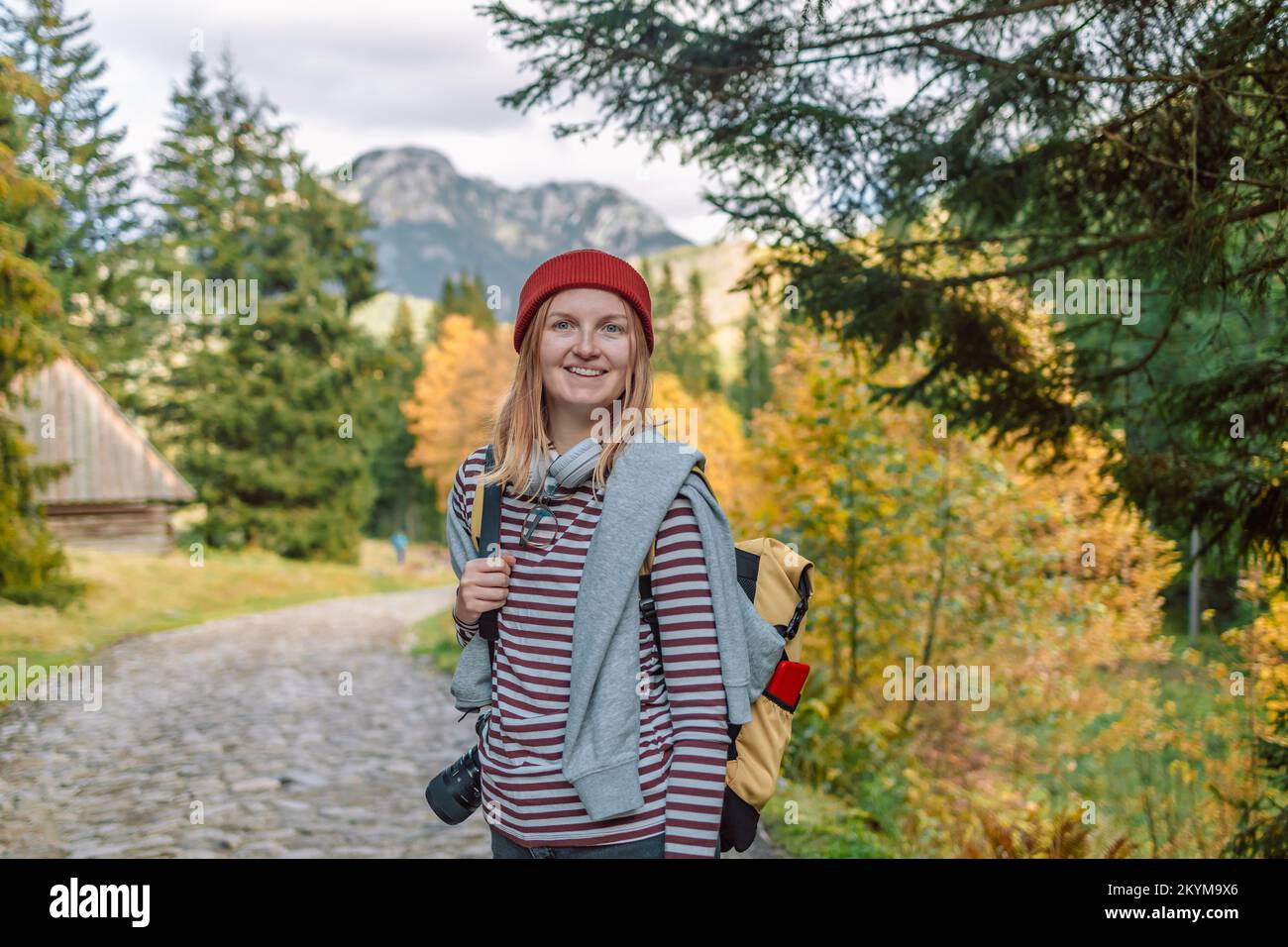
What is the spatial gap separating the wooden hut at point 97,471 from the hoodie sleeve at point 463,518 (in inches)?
561

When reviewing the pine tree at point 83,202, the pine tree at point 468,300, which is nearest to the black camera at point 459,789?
the pine tree at point 83,202

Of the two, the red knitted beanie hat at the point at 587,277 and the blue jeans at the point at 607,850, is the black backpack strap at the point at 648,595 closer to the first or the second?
the blue jeans at the point at 607,850

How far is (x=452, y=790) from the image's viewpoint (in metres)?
2.03

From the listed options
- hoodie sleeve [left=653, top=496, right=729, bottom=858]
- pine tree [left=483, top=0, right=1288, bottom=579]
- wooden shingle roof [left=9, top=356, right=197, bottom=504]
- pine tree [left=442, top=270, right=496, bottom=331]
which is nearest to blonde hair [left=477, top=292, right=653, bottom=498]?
hoodie sleeve [left=653, top=496, right=729, bottom=858]

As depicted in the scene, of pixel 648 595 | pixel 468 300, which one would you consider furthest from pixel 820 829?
pixel 468 300

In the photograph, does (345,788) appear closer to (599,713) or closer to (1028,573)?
(599,713)

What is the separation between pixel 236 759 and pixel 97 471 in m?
11.2

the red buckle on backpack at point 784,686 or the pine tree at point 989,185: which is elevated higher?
the pine tree at point 989,185

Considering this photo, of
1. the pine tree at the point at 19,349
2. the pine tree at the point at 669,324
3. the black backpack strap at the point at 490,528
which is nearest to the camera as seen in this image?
the black backpack strap at the point at 490,528

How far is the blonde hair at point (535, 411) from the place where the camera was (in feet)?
6.17

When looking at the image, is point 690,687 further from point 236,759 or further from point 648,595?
point 236,759

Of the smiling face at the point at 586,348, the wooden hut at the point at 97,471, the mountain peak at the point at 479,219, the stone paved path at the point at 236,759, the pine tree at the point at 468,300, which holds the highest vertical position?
the mountain peak at the point at 479,219

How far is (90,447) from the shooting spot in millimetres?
15344
